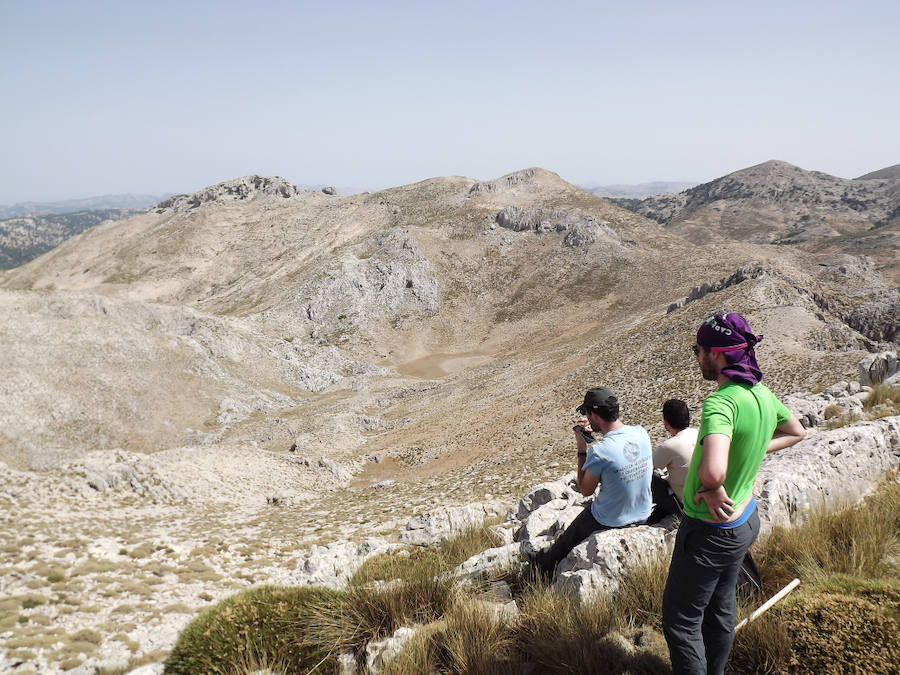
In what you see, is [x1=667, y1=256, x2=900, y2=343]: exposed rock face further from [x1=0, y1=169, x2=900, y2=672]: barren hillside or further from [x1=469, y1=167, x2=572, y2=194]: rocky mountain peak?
[x1=469, y1=167, x2=572, y2=194]: rocky mountain peak

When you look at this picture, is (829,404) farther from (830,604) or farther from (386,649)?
(386,649)

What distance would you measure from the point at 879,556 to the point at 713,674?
2683 mm

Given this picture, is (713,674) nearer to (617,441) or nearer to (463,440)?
(617,441)

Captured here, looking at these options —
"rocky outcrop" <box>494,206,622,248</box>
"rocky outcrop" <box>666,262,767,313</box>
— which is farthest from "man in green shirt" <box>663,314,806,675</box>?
"rocky outcrop" <box>494,206,622,248</box>

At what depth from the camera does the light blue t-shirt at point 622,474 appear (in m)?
5.45

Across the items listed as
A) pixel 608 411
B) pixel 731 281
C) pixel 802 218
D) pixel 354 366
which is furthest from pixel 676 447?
pixel 802 218

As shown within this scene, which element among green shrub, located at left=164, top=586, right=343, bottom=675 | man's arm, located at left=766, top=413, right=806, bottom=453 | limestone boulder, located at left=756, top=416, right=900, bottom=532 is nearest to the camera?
man's arm, located at left=766, top=413, right=806, bottom=453

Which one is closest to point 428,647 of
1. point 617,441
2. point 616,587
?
point 616,587

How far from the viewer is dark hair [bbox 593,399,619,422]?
5508 mm

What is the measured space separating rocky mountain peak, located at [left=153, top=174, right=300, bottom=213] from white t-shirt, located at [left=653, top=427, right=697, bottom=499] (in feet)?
387

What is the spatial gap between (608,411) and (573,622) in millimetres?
2220

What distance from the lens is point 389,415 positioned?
120 ft

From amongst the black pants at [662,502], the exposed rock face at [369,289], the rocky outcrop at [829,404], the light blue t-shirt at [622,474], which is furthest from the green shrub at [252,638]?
the exposed rock face at [369,289]

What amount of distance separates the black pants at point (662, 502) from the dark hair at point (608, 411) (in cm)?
133
